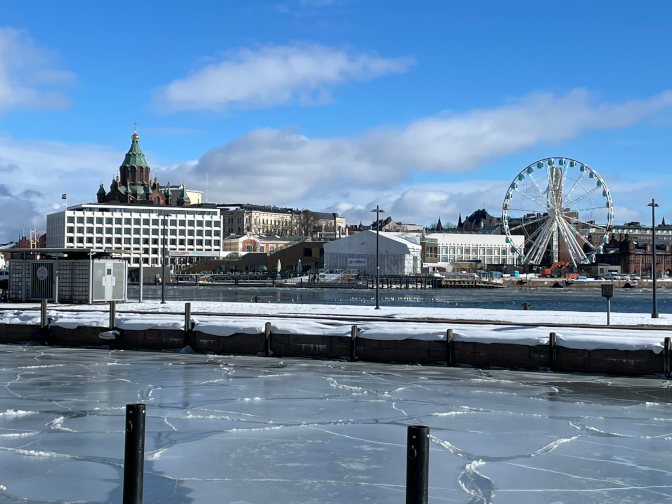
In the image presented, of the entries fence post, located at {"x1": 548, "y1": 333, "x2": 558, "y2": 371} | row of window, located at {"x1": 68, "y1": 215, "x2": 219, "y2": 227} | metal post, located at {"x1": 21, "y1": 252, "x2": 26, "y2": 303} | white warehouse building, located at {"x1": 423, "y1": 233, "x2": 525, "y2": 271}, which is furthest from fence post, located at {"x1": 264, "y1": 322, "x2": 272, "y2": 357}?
row of window, located at {"x1": 68, "y1": 215, "x2": 219, "y2": 227}

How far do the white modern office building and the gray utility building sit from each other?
155 feet

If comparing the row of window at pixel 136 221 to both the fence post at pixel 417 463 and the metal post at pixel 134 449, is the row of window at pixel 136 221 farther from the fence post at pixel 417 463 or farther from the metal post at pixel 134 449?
the fence post at pixel 417 463

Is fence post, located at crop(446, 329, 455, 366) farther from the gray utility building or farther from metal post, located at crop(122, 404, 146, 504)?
the gray utility building

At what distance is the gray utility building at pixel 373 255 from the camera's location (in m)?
135

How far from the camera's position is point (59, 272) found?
4306cm

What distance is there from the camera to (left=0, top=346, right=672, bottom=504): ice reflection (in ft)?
31.6

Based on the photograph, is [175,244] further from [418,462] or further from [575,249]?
[418,462]

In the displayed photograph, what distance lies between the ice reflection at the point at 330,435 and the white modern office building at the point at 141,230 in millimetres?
151573

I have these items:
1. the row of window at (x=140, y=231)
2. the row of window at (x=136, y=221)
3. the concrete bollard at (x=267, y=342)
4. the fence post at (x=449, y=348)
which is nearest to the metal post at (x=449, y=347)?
the fence post at (x=449, y=348)

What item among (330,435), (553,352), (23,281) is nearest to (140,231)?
(23,281)

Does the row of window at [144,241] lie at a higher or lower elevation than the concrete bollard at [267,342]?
higher

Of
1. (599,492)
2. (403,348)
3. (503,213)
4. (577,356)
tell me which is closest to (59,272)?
(403,348)

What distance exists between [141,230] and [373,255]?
66171mm

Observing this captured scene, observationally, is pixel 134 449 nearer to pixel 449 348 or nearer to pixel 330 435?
pixel 330 435
